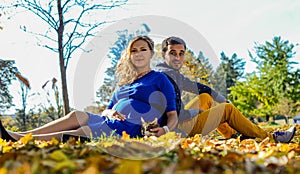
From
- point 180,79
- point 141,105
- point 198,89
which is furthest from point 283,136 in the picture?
point 141,105

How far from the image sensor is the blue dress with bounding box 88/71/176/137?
3264 mm

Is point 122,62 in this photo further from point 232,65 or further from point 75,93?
point 232,65

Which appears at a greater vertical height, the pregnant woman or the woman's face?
the woman's face

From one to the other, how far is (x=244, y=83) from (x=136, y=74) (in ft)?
61.4

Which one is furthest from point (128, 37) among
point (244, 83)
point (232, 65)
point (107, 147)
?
point (232, 65)

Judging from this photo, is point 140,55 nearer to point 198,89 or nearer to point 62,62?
point 198,89

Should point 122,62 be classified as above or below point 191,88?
above

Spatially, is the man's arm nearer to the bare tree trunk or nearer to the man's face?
the man's face

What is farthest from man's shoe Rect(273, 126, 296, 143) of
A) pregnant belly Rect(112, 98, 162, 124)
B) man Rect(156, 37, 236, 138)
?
pregnant belly Rect(112, 98, 162, 124)

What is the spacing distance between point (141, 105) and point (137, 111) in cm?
7

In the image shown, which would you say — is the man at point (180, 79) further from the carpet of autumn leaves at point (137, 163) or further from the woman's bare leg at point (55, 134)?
the carpet of autumn leaves at point (137, 163)

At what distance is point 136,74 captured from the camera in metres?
3.59

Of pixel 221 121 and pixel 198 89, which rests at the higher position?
pixel 198 89

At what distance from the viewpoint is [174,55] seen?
4023mm
